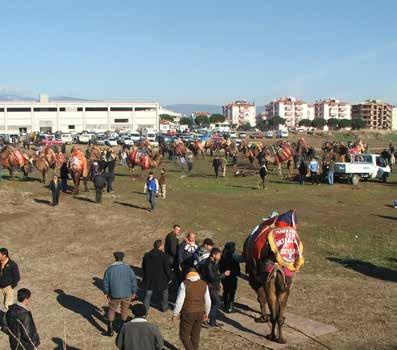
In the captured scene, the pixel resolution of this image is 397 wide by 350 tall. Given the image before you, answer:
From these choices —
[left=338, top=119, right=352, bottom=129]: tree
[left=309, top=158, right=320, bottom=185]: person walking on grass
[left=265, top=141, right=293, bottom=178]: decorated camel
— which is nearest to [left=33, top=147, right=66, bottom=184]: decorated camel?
[left=265, top=141, right=293, bottom=178]: decorated camel

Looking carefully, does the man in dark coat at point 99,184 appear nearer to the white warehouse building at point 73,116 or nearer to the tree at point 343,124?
the white warehouse building at point 73,116

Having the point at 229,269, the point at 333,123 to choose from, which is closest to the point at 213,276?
the point at 229,269

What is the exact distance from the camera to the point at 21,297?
8562 millimetres

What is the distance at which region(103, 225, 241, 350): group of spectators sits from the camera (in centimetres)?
720

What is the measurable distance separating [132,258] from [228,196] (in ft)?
41.0

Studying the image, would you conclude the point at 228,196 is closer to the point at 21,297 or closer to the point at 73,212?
the point at 73,212

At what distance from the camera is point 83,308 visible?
12266 mm

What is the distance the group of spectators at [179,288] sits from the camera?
7203 mm

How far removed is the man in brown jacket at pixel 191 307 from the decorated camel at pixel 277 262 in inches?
55.2

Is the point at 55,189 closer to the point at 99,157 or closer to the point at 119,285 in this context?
the point at 99,157

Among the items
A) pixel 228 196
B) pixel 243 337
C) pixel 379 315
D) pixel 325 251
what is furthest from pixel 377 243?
pixel 228 196

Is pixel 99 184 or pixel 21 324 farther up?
pixel 99 184

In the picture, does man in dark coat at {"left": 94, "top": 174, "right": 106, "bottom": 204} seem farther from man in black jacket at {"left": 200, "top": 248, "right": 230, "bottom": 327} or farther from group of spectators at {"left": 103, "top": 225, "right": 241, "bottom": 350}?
man in black jacket at {"left": 200, "top": 248, "right": 230, "bottom": 327}

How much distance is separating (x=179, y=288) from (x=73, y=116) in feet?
410
